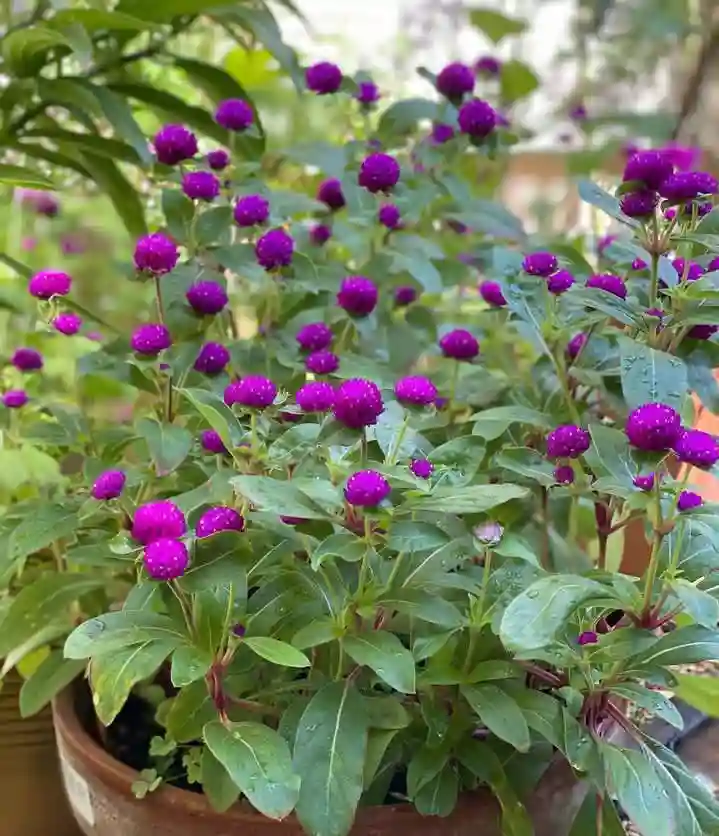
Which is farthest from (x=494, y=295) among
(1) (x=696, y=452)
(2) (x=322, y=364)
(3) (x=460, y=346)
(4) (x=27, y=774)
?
(4) (x=27, y=774)

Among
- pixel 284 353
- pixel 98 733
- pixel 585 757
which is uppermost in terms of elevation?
pixel 284 353

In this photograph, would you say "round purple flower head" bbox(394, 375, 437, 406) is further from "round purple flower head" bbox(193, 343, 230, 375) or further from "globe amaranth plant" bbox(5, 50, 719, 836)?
"round purple flower head" bbox(193, 343, 230, 375)

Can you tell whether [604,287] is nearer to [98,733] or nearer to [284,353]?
[284,353]

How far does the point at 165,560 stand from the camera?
1.46ft

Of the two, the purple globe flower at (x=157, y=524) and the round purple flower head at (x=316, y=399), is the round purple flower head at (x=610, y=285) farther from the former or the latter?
the purple globe flower at (x=157, y=524)

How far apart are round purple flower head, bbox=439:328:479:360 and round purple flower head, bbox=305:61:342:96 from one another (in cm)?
26

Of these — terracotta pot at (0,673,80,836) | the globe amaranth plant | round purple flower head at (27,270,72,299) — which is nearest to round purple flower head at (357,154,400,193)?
the globe amaranth plant

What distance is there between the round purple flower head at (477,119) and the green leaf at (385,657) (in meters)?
0.47

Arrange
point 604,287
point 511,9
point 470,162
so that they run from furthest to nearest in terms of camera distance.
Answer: point 511,9 < point 470,162 < point 604,287

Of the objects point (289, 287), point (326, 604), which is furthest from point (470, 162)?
point (326, 604)

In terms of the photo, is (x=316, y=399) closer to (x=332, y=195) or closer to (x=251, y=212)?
(x=251, y=212)

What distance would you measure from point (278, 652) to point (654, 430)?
0.21 m

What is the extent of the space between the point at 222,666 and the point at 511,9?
4.97ft

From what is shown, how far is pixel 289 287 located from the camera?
0.74 meters
